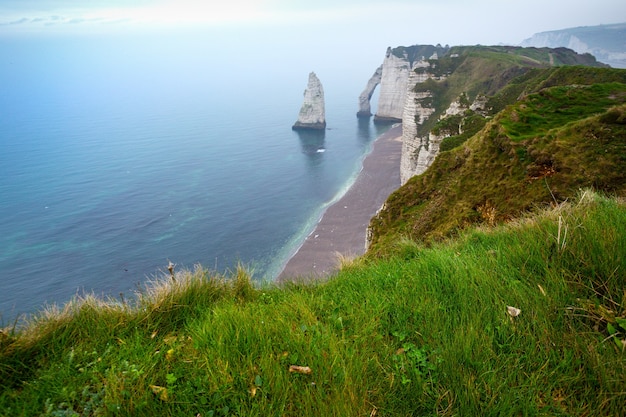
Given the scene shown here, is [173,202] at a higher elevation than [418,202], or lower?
lower

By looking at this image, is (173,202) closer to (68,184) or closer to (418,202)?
(68,184)

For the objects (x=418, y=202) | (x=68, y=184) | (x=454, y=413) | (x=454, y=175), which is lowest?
(x=68, y=184)

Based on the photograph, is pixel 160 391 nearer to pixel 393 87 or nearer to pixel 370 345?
pixel 370 345

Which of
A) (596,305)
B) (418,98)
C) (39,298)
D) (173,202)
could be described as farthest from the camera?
(418,98)

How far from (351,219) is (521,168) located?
36397 millimetres

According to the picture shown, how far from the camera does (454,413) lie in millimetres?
2148

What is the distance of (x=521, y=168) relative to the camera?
11453 millimetres

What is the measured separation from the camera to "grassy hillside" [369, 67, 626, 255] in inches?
363

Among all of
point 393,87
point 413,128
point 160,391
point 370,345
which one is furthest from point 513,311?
point 393,87

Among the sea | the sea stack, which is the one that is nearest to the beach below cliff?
the sea

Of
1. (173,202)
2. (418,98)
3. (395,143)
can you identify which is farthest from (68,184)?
(395,143)

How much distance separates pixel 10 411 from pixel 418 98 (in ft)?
212

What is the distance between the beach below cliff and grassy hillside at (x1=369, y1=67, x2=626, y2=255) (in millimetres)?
10713

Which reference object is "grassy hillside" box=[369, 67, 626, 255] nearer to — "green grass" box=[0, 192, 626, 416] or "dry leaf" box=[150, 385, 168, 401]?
"green grass" box=[0, 192, 626, 416]
